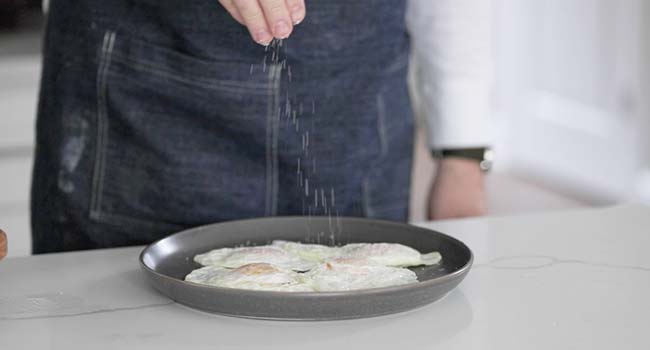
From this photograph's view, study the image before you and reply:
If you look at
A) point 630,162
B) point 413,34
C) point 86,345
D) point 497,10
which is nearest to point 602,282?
point 86,345

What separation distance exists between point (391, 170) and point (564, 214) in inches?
12.7

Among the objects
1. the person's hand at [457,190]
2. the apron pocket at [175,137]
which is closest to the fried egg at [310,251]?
the apron pocket at [175,137]

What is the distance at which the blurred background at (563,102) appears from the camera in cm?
358

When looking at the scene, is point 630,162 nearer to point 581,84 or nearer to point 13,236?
point 581,84

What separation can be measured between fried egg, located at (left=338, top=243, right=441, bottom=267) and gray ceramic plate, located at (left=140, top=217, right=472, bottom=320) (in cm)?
1

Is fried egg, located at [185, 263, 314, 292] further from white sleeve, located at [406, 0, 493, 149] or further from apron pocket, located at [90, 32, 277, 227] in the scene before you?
white sleeve, located at [406, 0, 493, 149]

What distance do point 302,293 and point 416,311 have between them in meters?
0.13

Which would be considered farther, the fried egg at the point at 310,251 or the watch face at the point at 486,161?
the watch face at the point at 486,161

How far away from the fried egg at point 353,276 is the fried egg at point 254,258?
5cm

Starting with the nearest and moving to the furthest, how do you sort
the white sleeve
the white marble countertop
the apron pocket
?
the white marble countertop < the apron pocket < the white sleeve

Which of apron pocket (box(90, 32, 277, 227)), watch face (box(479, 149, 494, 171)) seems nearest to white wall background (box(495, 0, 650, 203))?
watch face (box(479, 149, 494, 171))

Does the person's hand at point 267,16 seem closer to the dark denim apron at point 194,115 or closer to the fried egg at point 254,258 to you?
the fried egg at point 254,258

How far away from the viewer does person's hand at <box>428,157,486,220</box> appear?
1.64 metres

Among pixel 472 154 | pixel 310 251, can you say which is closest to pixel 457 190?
pixel 472 154
